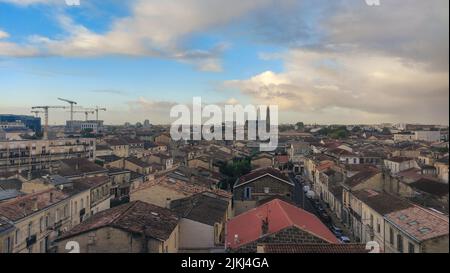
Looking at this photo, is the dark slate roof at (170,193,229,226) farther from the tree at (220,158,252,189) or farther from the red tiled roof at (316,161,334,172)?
the red tiled roof at (316,161,334,172)

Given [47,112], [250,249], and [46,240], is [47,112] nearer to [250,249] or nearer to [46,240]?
[46,240]

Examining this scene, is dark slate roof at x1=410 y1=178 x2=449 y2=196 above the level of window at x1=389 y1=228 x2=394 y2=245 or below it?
above

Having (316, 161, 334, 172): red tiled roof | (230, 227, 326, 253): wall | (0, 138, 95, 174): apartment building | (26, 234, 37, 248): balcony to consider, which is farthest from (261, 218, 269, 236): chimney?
(0, 138, 95, 174): apartment building

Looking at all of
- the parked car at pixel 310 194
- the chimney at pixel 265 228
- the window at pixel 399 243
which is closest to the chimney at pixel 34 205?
the chimney at pixel 265 228

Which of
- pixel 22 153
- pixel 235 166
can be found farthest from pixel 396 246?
pixel 22 153

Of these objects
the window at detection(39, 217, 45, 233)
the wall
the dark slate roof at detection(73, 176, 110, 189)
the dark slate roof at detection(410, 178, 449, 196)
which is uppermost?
the dark slate roof at detection(410, 178, 449, 196)

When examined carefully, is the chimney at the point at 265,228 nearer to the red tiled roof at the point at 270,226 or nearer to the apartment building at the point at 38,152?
the red tiled roof at the point at 270,226

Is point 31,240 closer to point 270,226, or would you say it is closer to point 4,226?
point 4,226
